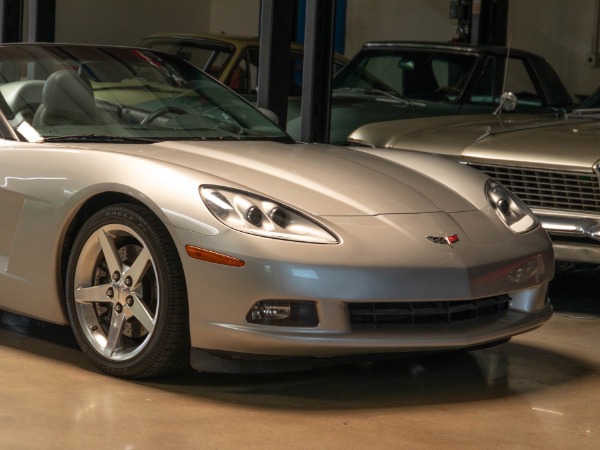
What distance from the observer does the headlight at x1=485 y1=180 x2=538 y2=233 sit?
15.0 ft

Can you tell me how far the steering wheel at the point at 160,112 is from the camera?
16.3 feet

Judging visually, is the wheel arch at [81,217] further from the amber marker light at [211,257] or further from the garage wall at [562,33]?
the garage wall at [562,33]

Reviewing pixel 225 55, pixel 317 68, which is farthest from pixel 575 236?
pixel 225 55

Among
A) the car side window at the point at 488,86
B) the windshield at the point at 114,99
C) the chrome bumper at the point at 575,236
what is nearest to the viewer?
the windshield at the point at 114,99

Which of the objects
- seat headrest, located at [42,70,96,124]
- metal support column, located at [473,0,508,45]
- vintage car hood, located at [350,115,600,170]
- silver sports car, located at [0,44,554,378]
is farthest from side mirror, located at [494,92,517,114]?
metal support column, located at [473,0,508,45]

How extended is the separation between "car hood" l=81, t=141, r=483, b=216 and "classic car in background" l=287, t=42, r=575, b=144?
4.24 m

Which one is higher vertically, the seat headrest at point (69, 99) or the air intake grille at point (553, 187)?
the seat headrest at point (69, 99)

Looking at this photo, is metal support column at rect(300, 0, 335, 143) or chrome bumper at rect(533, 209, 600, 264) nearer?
chrome bumper at rect(533, 209, 600, 264)

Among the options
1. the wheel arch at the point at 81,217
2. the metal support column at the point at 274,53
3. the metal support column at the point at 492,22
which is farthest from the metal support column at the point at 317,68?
the metal support column at the point at 492,22

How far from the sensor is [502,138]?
6.29m

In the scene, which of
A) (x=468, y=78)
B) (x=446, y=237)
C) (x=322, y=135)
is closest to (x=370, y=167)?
(x=446, y=237)

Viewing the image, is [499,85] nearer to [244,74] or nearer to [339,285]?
[244,74]

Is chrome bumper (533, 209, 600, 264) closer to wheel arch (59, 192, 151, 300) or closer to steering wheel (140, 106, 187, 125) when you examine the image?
steering wheel (140, 106, 187, 125)

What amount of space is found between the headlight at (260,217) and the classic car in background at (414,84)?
4.96 metres
